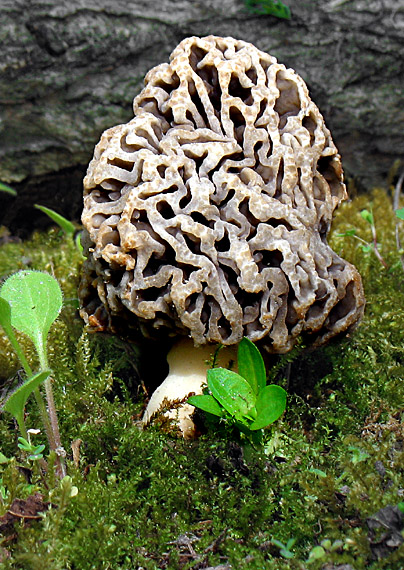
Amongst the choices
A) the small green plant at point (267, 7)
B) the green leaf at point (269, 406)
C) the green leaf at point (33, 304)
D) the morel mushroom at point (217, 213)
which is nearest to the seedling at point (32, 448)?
the green leaf at point (33, 304)

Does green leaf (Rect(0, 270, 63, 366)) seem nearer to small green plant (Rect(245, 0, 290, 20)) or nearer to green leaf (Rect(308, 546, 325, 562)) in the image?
green leaf (Rect(308, 546, 325, 562))

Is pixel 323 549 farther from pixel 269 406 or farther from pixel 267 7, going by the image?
pixel 267 7

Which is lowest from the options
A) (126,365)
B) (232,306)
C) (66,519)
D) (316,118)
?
(126,365)

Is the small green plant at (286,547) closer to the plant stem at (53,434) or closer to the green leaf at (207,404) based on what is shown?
the green leaf at (207,404)

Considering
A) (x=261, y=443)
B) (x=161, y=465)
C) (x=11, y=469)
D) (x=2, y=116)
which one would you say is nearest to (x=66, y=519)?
(x=11, y=469)

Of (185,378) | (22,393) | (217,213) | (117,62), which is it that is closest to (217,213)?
(217,213)

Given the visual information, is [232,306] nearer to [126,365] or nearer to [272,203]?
[272,203]

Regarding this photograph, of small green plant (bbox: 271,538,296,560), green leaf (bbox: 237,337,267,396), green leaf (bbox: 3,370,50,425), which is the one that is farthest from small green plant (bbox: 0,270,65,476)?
small green plant (bbox: 271,538,296,560)
